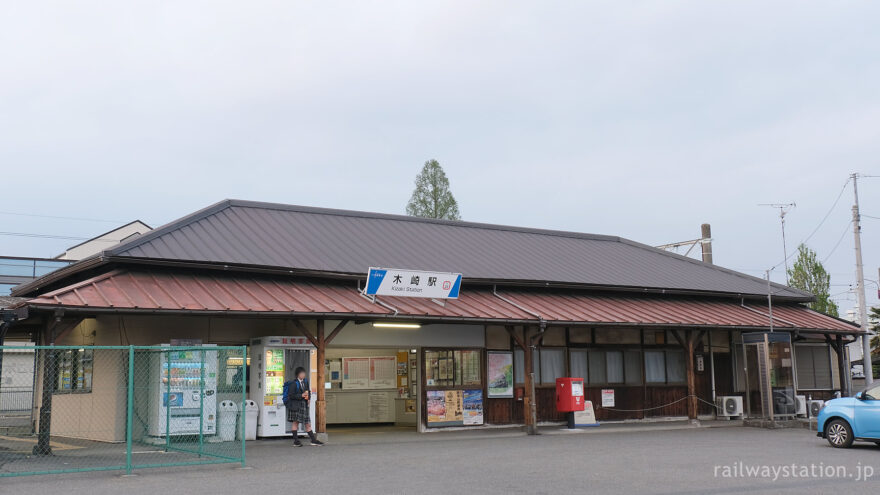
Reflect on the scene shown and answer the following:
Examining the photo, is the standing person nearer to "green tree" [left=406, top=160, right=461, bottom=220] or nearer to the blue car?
the blue car

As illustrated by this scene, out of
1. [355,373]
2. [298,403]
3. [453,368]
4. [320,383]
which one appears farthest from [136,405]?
[453,368]

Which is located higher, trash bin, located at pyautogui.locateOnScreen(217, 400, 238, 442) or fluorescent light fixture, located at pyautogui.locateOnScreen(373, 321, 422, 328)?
fluorescent light fixture, located at pyautogui.locateOnScreen(373, 321, 422, 328)

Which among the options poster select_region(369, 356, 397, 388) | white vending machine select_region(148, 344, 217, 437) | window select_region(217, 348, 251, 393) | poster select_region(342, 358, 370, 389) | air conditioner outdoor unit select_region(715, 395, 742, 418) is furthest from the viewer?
air conditioner outdoor unit select_region(715, 395, 742, 418)

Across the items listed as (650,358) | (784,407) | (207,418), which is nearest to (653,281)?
(650,358)

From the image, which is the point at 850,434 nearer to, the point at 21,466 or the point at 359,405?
the point at 359,405

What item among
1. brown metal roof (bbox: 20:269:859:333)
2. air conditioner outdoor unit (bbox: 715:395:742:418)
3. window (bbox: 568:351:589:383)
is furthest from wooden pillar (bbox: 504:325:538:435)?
air conditioner outdoor unit (bbox: 715:395:742:418)

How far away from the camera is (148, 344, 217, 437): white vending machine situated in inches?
629

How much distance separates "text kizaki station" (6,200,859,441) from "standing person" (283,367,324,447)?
0.50 meters

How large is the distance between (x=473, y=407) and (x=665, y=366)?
6.86m

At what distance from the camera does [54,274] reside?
16.1 meters

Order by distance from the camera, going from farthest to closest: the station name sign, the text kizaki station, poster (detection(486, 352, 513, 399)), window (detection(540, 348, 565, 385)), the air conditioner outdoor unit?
the air conditioner outdoor unit < window (detection(540, 348, 565, 385)) < poster (detection(486, 352, 513, 399)) < the station name sign < the text kizaki station

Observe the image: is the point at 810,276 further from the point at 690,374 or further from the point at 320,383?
the point at 320,383

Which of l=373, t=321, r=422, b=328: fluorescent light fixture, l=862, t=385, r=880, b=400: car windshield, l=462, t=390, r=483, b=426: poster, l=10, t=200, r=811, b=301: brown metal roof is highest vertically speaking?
l=10, t=200, r=811, b=301: brown metal roof

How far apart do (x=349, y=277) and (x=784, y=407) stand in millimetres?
12683
